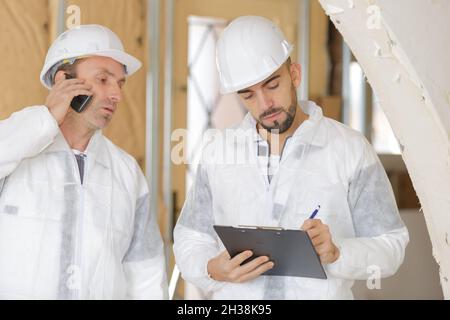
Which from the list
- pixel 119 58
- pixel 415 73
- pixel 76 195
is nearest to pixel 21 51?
pixel 119 58

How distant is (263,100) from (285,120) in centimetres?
8

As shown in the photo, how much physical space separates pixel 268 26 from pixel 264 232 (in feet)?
1.79

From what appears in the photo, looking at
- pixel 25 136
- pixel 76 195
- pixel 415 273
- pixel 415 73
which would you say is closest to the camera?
pixel 415 73

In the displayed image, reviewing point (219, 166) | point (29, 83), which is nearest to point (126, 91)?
point (29, 83)

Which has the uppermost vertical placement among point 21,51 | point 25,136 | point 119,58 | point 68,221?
point 21,51

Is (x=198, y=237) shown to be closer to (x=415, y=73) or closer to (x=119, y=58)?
(x=119, y=58)

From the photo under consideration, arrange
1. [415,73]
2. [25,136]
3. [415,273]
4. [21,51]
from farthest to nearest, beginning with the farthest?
1. [415,273]
2. [21,51]
3. [25,136]
4. [415,73]

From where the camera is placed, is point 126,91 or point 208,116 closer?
point 126,91

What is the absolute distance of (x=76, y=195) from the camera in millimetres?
1565

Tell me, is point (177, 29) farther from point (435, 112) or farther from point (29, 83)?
point (435, 112)

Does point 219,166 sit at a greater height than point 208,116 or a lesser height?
lesser

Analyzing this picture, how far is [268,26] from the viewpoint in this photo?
1693 mm

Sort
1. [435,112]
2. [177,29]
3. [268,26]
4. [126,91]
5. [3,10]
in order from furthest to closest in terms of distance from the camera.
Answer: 1. [177,29]
2. [126,91]
3. [3,10]
4. [268,26]
5. [435,112]

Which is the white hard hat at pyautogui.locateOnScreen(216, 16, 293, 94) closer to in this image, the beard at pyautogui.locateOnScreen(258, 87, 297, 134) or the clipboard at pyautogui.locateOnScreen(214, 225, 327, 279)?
the beard at pyautogui.locateOnScreen(258, 87, 297, 134)
